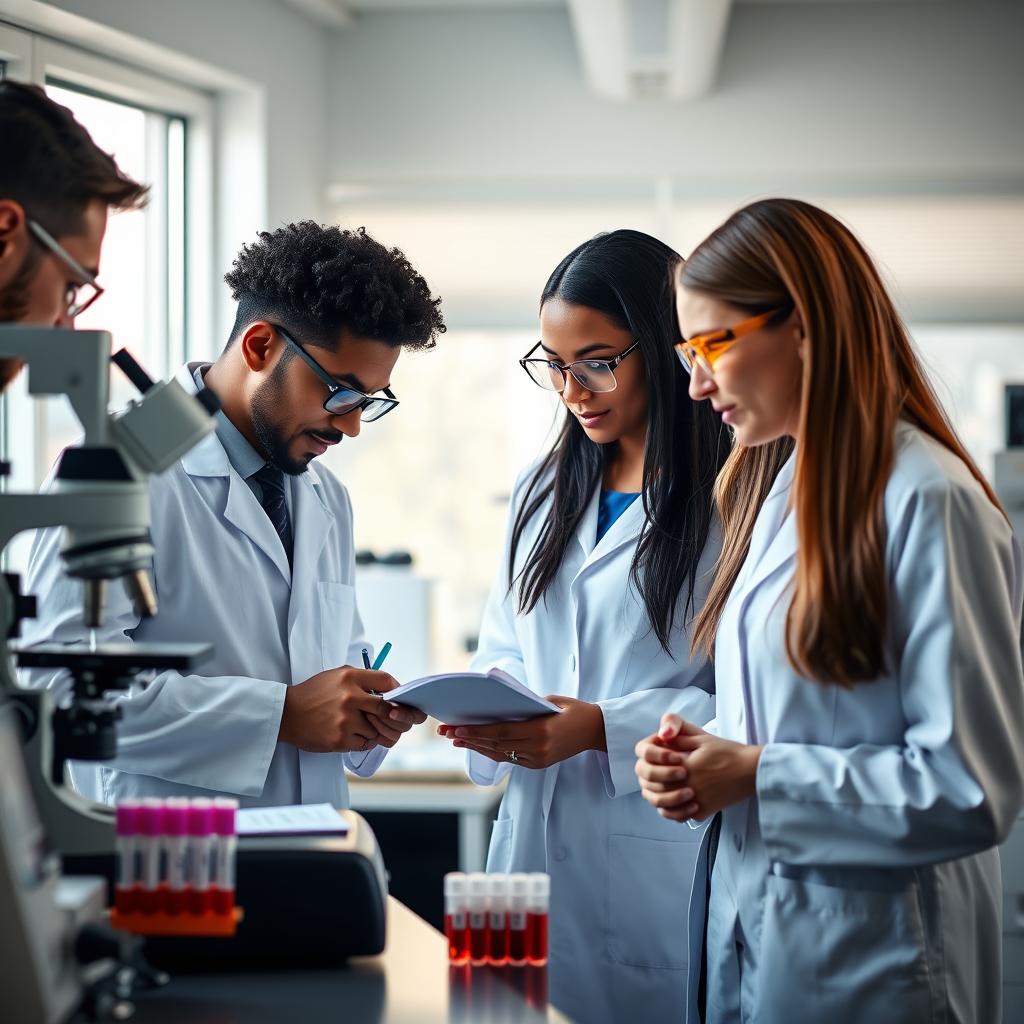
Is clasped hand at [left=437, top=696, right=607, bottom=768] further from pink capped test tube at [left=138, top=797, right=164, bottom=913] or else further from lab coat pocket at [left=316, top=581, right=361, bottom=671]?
pink capped test tube at [left=138, top=797, right=164, bottom=913]

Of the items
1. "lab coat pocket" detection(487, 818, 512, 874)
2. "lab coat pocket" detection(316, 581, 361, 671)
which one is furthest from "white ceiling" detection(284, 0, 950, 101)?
"lab coat pocket" detection(487, 818, 512, 874)

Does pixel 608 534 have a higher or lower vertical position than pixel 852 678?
higher

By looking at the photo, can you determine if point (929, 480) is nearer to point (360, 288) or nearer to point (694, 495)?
point (694, 495)

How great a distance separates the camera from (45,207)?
52.4 inches

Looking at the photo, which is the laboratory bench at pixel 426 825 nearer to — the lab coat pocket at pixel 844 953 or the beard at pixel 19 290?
the lab coat pocket at pixel 844 953

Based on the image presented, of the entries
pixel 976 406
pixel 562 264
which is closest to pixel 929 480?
pixel 562 264

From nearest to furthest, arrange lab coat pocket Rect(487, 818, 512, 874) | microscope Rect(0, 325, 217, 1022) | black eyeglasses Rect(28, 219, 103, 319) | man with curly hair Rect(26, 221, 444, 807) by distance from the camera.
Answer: microscope Rect(0, 325, 217, 1022) < black eyeglasses Rect(28, 219, 103, 319) < man with curly hair Rect(26, 221, 444, 807) < lab coat pocket Rect(487, 818, 512, 874)

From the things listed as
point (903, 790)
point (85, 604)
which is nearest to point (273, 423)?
point (85, 604)

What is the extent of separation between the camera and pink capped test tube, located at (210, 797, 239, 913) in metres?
1.21

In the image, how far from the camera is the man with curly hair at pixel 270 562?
70.8 inches

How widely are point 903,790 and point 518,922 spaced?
461 mm

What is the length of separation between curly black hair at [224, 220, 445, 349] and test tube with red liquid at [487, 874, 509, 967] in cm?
97

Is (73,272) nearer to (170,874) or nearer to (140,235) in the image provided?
(170,874)

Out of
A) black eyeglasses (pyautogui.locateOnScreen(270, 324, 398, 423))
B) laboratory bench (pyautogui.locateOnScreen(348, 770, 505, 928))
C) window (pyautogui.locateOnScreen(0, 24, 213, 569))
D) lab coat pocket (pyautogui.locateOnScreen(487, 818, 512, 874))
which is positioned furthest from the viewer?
laboratory bench (pyautogui.locateOnScreen(348, 770, 505, 928))
